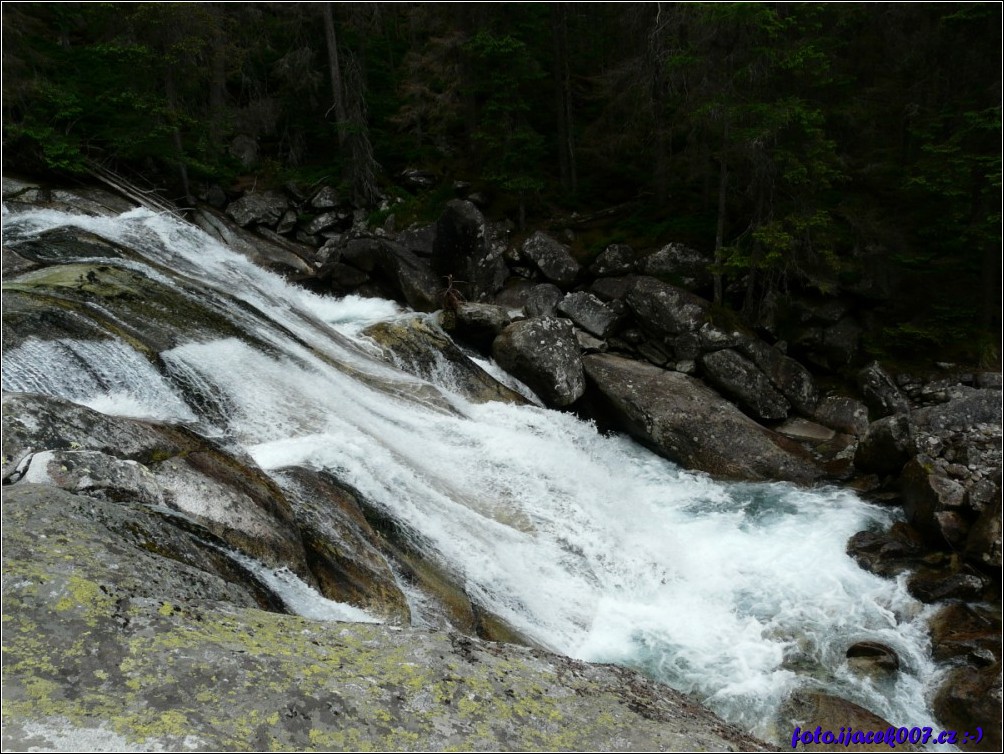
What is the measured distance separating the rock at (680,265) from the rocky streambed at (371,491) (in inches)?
2.6

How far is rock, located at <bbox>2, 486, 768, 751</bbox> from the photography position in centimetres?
275

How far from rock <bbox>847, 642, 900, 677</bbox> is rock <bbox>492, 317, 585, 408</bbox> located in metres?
7.99

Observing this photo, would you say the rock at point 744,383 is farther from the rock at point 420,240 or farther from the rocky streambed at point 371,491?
the rock at point 420,240

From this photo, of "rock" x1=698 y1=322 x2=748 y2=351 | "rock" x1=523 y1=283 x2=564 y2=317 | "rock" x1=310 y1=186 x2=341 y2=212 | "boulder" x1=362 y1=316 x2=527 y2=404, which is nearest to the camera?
"boulder" x1=362 y1=316 x2=527 y2=404

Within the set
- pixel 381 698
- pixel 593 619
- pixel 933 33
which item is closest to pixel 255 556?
pixel 381 698

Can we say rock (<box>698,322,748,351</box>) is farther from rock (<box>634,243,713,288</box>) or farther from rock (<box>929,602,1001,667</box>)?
rock (<box>929,602,1001,667</box>)

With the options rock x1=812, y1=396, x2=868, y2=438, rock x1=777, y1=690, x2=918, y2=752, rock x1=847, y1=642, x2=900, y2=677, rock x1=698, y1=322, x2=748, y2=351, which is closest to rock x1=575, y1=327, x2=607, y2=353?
rock x1=698, y1=322, x2=748, y2=351

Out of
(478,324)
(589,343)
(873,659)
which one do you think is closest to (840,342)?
(589,343)

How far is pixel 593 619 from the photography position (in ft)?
29.7

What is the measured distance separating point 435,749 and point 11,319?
8.06 m

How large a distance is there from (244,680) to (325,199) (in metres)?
22.8

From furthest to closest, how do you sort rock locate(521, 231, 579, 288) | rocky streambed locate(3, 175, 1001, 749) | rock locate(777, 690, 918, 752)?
rock locate(521, 231, 579, 288) → rock locate(777, 690, 918, 752) → rocky streambed locate(3, 175, 1001, 749)

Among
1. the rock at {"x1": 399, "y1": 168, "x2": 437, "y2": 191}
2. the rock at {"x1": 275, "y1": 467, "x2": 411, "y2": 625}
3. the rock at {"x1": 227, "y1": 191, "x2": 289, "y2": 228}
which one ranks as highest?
the rock at {"x1": 399, "y1": 168, "x2": 437, "y2": 191}

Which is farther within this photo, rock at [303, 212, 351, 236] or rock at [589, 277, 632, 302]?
rock at [303, 212, 351, 236]
